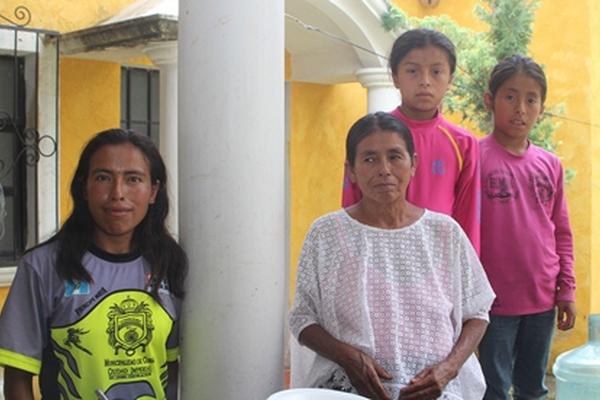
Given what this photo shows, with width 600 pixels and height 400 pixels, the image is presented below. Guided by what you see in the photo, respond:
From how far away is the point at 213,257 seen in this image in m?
2.59

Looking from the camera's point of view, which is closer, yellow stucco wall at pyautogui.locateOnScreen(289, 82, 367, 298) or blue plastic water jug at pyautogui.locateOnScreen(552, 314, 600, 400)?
blue plastic water jug at pyautogui.locateOnScreen(552, 314, 600, 400)

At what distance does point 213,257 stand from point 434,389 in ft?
2.50

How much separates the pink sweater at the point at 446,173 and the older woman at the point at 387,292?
0.30 m

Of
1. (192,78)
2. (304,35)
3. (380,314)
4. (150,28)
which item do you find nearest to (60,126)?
(150,28)

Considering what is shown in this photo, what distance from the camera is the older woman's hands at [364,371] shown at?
2459mm

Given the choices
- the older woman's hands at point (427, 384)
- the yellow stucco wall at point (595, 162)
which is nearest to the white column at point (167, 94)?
the older woman's hands at point (427, 384)

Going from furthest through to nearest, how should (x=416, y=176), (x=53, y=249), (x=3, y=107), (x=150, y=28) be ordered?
(x=3, y=107) < (x=150, y=28) < (x=416, y=176) < (x=53, y=249)

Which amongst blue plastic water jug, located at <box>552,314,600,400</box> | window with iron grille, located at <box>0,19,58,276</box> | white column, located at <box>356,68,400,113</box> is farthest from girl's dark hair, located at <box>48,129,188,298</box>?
white column, located at <box>356,68,400,113</box>

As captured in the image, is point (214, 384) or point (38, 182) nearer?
point (214, 384)

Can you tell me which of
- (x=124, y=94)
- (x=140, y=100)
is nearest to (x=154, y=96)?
(x=140, y=100)

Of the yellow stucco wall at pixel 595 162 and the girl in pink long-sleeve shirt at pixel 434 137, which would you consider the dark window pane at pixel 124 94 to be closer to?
the girl in pink long-sleeve shirt at pixel 434 137

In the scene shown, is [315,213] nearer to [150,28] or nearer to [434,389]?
[150,28]

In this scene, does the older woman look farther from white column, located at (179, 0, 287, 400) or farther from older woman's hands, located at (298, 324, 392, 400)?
white column, located at (179, 0, 287, 400)

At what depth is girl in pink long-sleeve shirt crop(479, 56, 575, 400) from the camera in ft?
11.2
